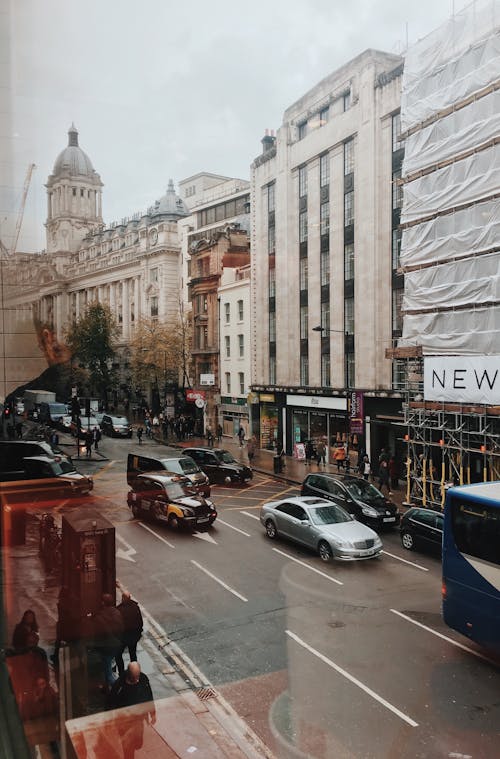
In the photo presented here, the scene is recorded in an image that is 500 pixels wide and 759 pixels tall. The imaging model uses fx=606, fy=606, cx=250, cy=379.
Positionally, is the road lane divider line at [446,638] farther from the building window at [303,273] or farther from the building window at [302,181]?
the building window at [302,181]

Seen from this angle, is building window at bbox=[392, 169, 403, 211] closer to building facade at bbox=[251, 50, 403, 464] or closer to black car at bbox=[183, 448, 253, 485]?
building facade at bbox=[251, 50, 403, 464]

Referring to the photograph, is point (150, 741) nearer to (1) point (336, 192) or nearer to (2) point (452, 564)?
(2) point (452, 564)

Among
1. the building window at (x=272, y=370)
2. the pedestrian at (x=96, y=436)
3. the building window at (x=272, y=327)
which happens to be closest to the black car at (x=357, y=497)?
the pedestrian at (x=96, y=436)

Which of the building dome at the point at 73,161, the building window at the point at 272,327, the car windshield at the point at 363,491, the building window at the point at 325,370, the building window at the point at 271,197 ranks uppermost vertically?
the building window at the point at 271,197

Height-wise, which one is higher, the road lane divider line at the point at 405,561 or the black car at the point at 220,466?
the black car at the point at 220,466

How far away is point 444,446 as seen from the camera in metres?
11.0

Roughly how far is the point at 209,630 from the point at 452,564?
256 cm

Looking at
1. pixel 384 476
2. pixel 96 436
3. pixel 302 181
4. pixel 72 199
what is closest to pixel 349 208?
pixel 302 181

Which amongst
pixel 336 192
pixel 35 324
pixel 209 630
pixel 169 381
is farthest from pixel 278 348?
pixel 35 324

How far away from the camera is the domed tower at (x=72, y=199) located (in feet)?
16.0

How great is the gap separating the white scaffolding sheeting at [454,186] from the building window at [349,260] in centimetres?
277

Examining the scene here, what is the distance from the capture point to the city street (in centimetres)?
461

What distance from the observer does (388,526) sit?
10797 millimetres

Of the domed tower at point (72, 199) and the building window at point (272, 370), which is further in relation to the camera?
the building window at point (272, 370)
